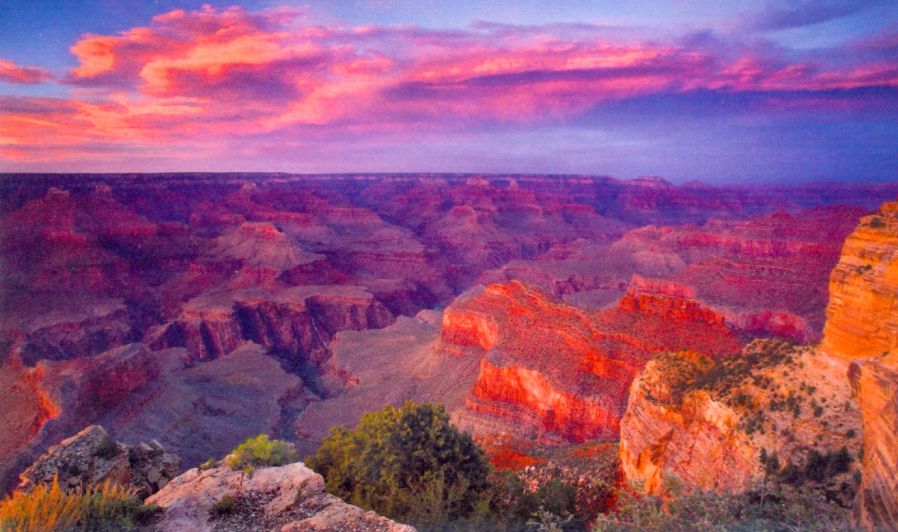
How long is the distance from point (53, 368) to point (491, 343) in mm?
32358

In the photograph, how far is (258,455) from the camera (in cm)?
1255

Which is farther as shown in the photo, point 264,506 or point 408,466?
point 408,466

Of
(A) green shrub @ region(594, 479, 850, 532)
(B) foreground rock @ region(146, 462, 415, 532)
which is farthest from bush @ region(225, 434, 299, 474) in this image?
(A) green shrub @ region(594, 479, 850, 532)

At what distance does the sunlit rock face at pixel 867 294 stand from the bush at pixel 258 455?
14.6 meters

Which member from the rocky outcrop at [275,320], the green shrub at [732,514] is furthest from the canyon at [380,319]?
the green shrub at [732,514]

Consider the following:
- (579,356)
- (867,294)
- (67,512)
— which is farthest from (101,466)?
(579,356)

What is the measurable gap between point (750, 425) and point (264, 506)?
11.8m

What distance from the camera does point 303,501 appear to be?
10.3 metres

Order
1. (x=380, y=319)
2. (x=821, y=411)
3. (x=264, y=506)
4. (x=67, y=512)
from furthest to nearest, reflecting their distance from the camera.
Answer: (x=380, y=319) → (x=821, y=411) → (x=264, y=506) → (x=67, y=512)

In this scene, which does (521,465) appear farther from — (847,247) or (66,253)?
(66,253)

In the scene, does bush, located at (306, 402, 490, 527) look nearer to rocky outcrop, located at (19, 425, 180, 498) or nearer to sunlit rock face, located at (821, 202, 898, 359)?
rocky outcrop, located at (19, 425, 180, 498)

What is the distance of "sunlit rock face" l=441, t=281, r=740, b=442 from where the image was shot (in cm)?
2880

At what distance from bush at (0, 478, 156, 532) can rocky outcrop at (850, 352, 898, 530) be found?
44.8ft

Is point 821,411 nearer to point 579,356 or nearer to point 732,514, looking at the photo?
point 732,514
